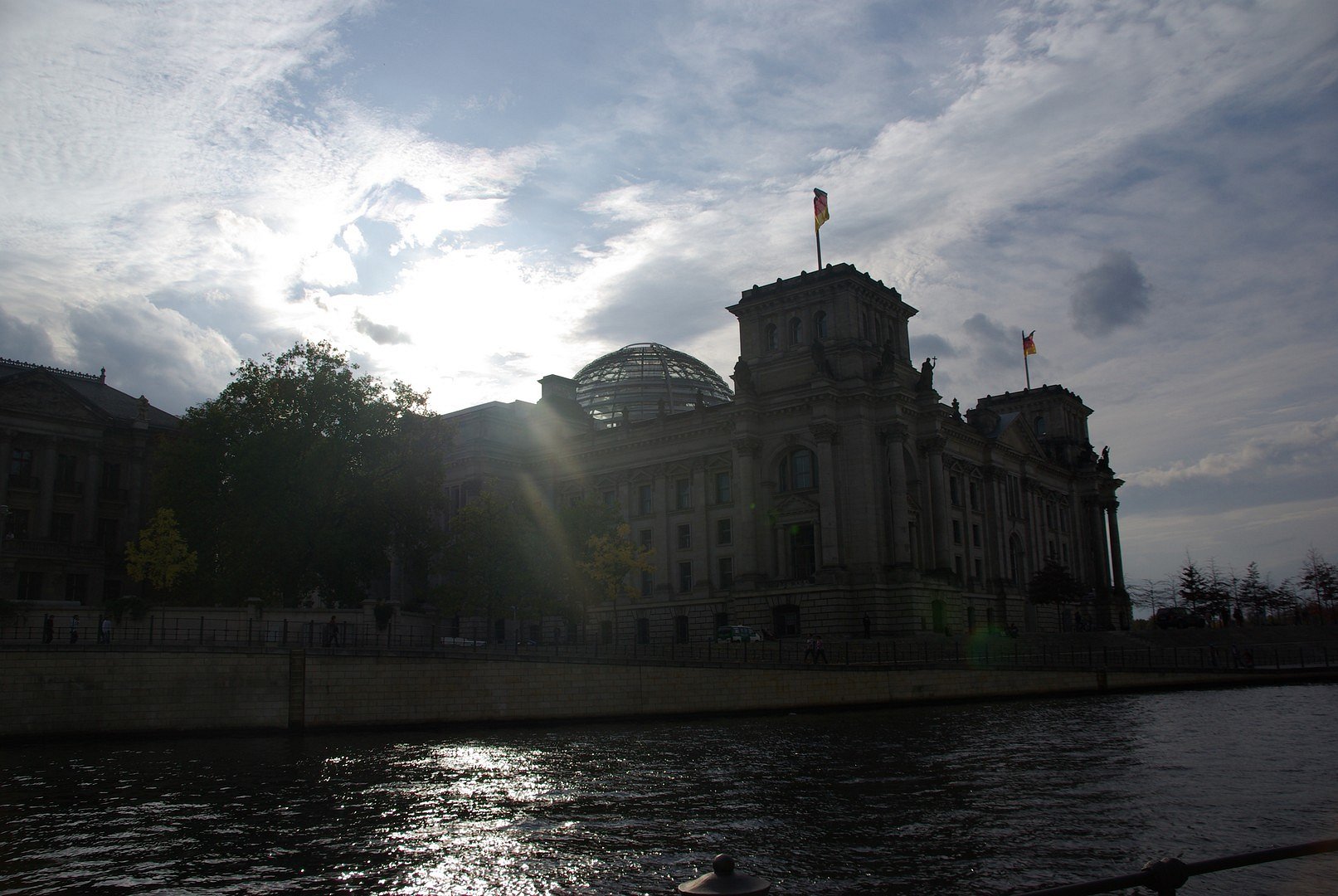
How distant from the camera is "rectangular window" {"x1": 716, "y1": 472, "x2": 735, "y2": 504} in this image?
83000 mm

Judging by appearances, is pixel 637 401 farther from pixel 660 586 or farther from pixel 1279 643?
pixel 1279 643

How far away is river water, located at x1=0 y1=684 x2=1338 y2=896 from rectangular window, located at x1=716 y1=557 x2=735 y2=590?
4467 cm

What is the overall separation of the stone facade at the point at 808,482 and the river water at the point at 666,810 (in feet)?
119

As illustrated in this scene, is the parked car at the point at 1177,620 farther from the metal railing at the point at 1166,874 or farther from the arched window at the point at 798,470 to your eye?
the metal railing at the point at 1166,874

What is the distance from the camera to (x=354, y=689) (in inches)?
1597

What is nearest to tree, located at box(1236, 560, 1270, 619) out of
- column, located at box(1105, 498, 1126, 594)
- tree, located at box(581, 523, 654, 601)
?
column, located at box(1105, 498, 1126, 594)

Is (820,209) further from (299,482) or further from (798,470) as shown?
(299,482)

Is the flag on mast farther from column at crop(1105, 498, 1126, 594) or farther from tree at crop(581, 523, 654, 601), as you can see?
column at crop(1105, 498, 1126, 594)

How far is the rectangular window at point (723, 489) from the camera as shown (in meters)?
83.0

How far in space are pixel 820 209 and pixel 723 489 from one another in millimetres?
22441

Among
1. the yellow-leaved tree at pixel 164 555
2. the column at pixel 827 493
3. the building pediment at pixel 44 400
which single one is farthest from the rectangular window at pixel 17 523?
the column at pixel 827 493

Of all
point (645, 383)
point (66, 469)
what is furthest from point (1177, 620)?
point (66, 469)

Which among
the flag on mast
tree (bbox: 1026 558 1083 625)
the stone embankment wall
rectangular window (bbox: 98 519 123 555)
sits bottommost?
the stone embankment wall

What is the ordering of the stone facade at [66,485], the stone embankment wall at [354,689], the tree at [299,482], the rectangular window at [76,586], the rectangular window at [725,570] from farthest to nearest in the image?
the rectangular window at [725,570] → the rectangular window at [76,586] → the stone facade at [66,485] → the tree at [299,482] → the stone embankment wall at [354,689]
